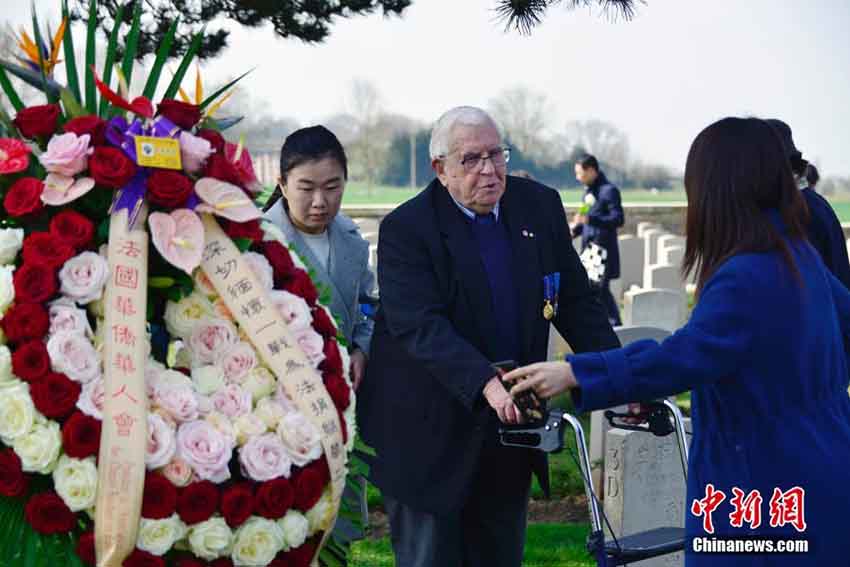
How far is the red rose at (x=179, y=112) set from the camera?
10.2 ft

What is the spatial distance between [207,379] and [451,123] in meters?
1.49

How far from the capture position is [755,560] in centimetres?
314

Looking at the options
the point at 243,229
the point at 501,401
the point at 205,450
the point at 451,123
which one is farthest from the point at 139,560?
the point at 451,123

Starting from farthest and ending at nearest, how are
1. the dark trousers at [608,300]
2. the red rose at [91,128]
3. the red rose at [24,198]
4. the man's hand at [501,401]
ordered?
the dark trousers at [608,300], the man's hand at [501,401], the red rose at [91,128], the red rose at [24,198]

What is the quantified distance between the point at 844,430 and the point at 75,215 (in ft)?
6.84

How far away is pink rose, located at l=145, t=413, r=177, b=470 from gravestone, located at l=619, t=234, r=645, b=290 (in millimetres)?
16188

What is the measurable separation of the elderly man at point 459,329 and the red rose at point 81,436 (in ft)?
4.60

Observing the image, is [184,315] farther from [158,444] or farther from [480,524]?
[480,524]

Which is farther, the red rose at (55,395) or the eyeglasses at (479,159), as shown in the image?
the eyeglasses at (479,159)

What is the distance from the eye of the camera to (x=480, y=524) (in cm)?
431

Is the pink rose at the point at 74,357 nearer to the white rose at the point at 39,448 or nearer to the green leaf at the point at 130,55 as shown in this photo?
the white rose at the point at 39,448

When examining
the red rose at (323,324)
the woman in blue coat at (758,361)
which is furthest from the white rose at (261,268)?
the woman in blue coat at (758,361)

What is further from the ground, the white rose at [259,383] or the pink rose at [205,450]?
the white rose at [259,383]

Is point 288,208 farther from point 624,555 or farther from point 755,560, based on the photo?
point 755,560
